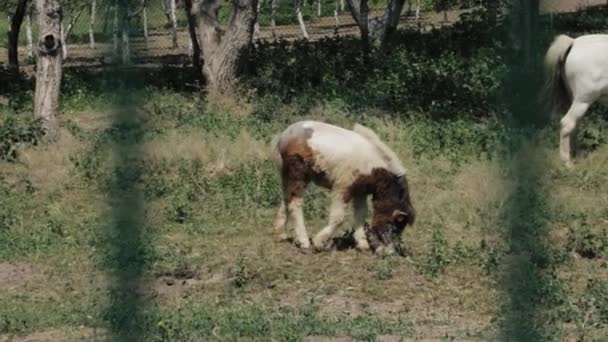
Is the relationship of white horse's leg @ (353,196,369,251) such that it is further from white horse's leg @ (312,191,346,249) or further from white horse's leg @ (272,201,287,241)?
white horse's leg @ (272,201,287,241)

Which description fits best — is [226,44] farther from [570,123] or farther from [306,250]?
[306,250]

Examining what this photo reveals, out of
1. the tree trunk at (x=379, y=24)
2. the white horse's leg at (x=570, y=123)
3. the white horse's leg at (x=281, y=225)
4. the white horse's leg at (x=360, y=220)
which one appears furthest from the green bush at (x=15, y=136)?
the tree trunk at (x=379, y=24)

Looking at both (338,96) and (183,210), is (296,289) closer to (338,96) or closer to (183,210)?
(183,210)

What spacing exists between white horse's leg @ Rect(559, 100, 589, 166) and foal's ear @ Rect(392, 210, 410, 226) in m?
3.20

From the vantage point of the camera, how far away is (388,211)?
899 cm

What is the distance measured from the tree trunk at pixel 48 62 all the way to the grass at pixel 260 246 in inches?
39.3

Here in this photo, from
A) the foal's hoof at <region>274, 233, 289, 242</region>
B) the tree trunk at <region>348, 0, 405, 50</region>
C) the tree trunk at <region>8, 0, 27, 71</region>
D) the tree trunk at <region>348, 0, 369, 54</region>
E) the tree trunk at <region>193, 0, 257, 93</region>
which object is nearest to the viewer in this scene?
the foal's hoof at <region>274, 233, 289, 242</region>

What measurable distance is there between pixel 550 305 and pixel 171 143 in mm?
6661

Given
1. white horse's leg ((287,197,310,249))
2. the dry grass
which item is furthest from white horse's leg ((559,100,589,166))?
white horse's leg ((287,197,310,249))

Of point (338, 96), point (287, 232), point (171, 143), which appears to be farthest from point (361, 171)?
point (338, 96)

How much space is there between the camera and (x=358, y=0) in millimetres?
23109

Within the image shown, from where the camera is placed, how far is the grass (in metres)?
3.64

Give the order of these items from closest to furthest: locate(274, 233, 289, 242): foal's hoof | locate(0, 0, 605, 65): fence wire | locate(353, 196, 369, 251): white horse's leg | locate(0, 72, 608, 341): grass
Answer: locate(0, 0, 605, 65): fence wire, locate(0, 72, 608, 341): grass, locate(353, 196, 369, 251): white horse's leg, locate(274, 233, 289, 242): foal's hoof

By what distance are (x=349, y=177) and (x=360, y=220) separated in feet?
1.73
